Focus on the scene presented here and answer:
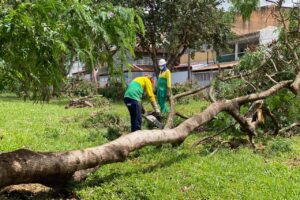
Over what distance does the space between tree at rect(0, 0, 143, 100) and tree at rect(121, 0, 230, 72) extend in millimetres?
18100

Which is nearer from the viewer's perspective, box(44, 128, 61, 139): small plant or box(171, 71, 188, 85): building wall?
box(44, 128, 61, 139): small plant

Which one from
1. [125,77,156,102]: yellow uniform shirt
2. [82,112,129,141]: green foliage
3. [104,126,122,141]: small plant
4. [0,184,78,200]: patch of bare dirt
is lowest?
[82,112,129,141]: green foliage

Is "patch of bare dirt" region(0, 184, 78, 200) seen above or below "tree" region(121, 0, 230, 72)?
below

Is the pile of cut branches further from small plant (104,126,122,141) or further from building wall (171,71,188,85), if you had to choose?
building wall (171,71,188,85)

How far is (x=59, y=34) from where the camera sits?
340 centimetres

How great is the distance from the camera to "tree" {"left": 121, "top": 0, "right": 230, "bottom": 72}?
22.1m

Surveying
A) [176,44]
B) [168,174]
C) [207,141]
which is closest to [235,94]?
[207,141]

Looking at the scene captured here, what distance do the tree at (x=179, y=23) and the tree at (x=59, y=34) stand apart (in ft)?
59.4

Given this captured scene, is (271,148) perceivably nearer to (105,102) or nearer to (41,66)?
(41,66)

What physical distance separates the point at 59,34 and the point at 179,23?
19103 mm

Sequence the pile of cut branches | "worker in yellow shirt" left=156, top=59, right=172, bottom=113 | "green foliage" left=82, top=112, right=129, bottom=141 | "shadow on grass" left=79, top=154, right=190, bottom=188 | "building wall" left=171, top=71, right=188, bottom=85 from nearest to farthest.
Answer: "shadow on grass" left=79, top=154, right=190, bottom=188, "green foliage" left=82, top=112, right=129, bottom=141, "worker in yellow shirt" left=156, top=59, right=172, bottom=113, the pile of cut branches, "building wall" left=171, top=71, right=188, bottom=85

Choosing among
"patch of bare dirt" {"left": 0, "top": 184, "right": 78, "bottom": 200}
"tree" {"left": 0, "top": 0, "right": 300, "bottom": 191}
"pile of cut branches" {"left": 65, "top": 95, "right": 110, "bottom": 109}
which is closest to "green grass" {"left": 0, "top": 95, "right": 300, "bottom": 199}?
"patch of bare dirt" {"left": 0, "top": 184, "right": 78, "bottom": 200}

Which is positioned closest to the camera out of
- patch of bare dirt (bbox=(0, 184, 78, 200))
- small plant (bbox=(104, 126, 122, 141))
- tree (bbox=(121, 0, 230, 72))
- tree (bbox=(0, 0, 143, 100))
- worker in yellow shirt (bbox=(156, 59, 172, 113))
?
tree (bbox=(0, 0, 143, 100))

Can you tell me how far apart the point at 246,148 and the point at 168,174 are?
217 centimetres
